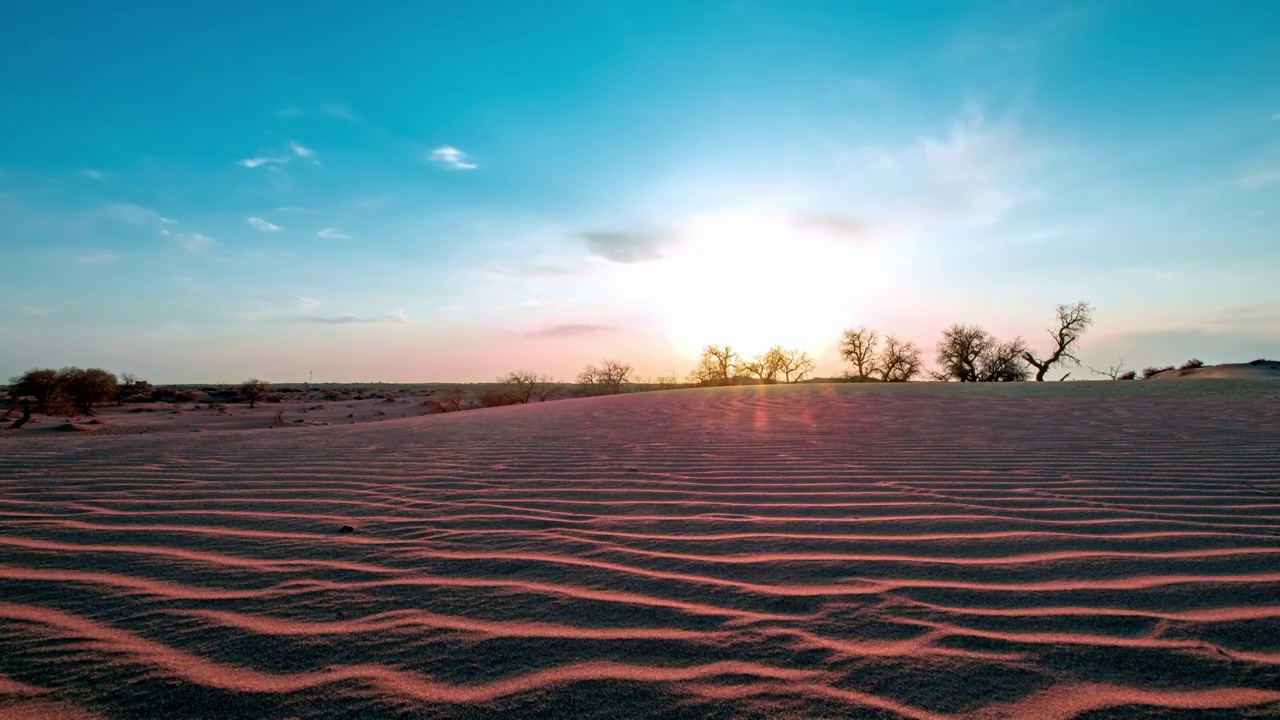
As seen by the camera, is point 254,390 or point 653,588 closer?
point 653,588

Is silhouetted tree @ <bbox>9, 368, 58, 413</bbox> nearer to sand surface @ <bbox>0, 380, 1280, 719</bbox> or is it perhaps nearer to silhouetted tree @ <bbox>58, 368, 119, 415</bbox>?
silhouetted tree @ <bbox>58, 368, 119, 415</bbox>

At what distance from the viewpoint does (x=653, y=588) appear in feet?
7.15

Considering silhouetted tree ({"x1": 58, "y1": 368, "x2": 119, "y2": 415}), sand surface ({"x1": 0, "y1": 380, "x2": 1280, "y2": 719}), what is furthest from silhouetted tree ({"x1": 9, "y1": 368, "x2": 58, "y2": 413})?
sand surface ({"x1": 0, "y1": 380, "x2": 1280, "y2": 719})

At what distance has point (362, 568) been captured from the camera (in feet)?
7.98

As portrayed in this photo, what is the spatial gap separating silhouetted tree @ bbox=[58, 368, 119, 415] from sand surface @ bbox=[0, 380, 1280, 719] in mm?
13510

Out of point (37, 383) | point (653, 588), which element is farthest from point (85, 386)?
point (653, 588)

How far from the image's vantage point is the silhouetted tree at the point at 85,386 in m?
15.0

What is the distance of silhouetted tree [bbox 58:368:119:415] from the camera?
49.1ft

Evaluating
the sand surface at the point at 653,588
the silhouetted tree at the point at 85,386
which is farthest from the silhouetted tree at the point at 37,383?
the sand surface at the point at 653,588

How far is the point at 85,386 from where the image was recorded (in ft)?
50.8

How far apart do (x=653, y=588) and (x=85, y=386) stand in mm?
19143

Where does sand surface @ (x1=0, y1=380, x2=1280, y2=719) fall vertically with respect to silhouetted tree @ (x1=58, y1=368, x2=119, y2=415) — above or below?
below

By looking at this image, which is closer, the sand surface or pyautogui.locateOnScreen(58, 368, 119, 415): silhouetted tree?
the sand surface

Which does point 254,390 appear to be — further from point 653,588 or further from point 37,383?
point 653,588
